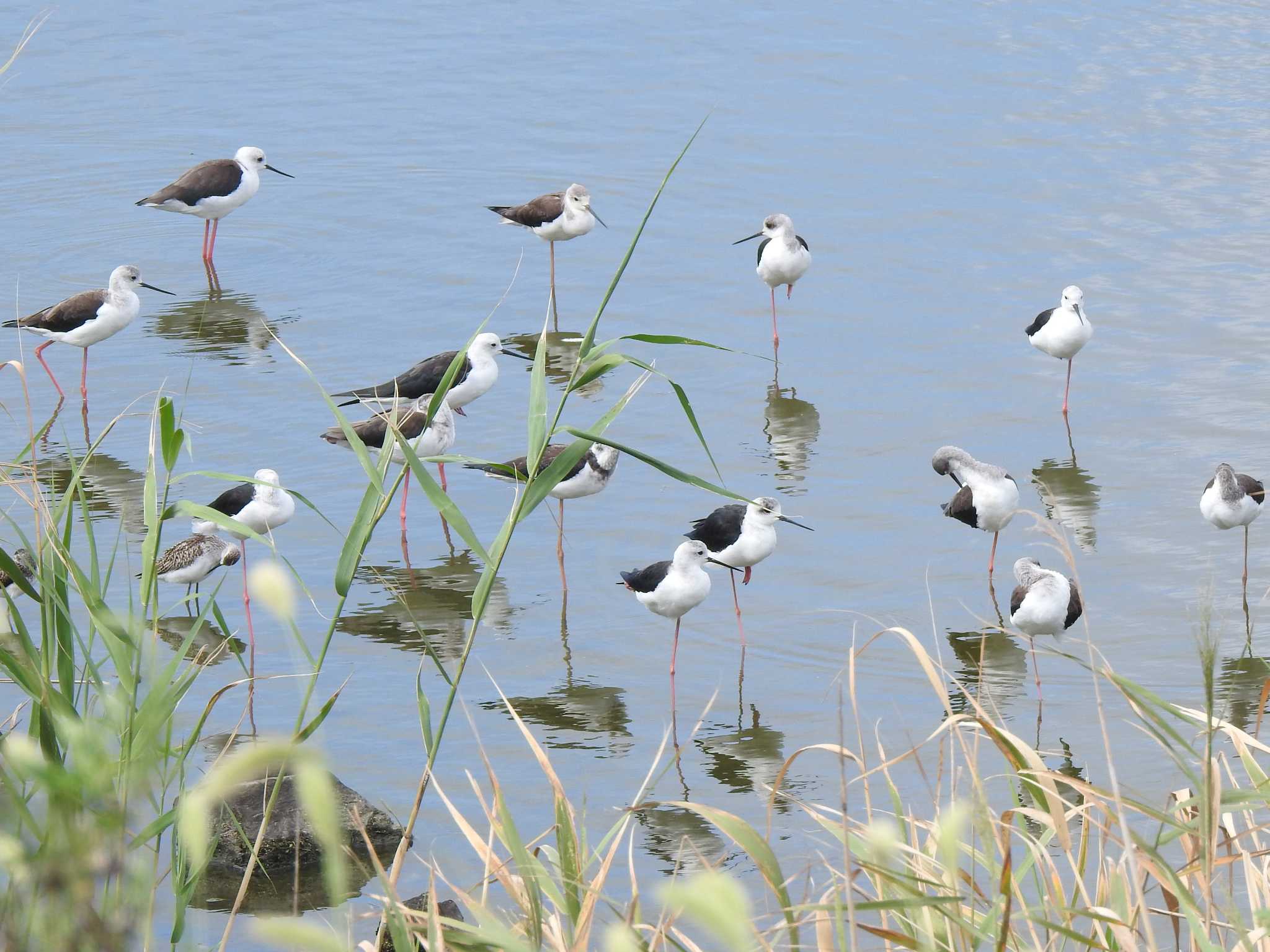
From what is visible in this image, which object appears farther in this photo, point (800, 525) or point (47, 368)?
point (47, 368)

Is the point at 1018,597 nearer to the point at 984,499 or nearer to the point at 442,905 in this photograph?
the point at 984,499

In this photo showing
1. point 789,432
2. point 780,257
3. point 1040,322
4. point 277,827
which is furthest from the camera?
point 780,257

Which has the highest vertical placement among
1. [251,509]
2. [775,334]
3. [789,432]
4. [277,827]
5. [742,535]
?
[277,827]

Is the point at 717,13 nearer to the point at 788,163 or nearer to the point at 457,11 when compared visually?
the point at 457,11

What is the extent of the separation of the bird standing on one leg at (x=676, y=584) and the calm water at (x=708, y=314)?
14.2 inches

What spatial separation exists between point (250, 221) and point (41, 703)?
46.2 feet

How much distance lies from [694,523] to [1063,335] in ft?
12.4

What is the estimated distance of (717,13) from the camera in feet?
75.9

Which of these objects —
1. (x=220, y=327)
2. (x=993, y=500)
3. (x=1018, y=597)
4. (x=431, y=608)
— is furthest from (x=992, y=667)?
(x=220, y=327)

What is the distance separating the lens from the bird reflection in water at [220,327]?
13094mm

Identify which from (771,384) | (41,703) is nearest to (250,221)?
(771,384)

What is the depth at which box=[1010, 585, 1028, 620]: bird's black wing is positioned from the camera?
8.23m

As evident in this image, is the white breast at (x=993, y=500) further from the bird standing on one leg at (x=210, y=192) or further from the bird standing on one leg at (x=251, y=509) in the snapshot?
the bird standing on one leg at (x=210, y=192)

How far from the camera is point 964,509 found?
945 centimetres
